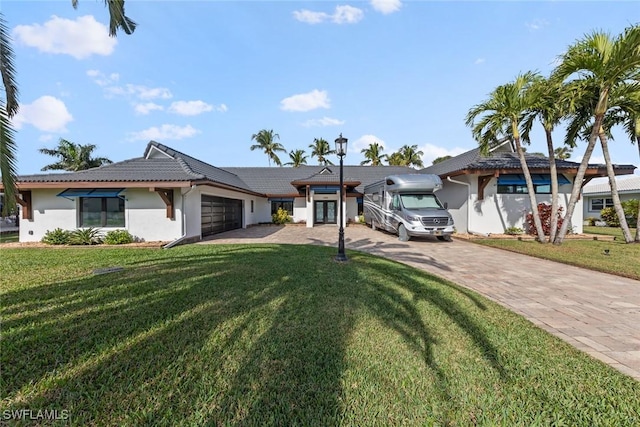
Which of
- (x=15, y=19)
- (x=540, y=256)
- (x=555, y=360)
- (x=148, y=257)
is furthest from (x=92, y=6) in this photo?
(x=540, y=256)

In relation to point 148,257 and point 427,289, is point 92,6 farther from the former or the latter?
point 427,289

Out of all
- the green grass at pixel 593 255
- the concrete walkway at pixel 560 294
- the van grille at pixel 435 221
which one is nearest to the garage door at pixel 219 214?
the concrete walkway at pixel 560 294

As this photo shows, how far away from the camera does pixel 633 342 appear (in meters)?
3.29

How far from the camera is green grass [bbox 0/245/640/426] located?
2.12 meters

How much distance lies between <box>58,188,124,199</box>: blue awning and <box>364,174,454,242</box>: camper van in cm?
1201

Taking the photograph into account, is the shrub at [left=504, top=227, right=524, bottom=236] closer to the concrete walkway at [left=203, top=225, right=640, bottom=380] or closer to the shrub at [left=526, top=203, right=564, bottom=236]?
the shrub at [left=526, top=203, right=564, bottom=236]

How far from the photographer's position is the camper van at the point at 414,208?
37.0 ft

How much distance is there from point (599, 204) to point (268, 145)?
36.6 meters

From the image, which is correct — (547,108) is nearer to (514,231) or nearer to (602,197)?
(514,231)

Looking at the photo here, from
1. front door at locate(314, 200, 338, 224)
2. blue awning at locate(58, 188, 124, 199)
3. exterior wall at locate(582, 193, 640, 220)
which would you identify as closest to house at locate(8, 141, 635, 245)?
blue awning at locate(58, 188, 124, 199)

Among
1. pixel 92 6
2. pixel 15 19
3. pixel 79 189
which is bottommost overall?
pixel 79 189

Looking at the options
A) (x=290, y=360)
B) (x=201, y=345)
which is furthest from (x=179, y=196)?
(x=290, y=360)

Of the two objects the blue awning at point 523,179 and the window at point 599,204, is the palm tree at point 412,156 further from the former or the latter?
the blue awning at point 523,179

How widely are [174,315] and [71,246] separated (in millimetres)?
10163
